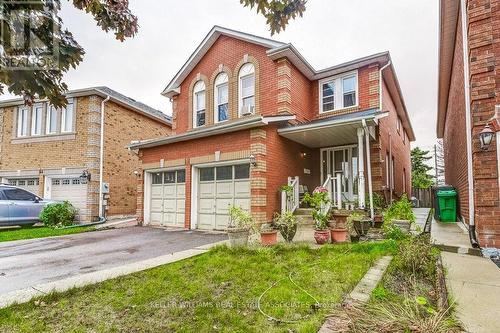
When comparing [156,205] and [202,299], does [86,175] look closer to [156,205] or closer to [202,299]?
[156,205]

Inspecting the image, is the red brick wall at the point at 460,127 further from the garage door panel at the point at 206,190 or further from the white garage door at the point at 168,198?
the white garage door at the point at 168,198

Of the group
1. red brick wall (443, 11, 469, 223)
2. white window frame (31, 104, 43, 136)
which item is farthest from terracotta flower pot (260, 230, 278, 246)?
white window frame (31, 104, 43, 136)

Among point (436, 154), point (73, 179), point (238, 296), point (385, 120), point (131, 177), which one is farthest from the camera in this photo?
point (436, 154)

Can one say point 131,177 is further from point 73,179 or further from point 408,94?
point 408,94

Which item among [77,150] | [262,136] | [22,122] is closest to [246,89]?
[262,136]

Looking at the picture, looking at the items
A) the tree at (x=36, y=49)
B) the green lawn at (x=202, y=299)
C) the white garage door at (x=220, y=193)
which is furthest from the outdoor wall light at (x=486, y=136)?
the tree at (x=36, y=49)

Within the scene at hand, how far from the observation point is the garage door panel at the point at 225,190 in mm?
10086

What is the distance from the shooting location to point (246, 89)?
11.8m

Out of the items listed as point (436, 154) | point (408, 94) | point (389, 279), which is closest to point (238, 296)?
point (389, 279)

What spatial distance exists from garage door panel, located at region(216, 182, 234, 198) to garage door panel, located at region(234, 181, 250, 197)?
224mm

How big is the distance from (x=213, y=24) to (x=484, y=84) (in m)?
10.7

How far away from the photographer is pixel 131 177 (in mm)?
15656

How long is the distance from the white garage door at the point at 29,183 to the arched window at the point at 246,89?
Result: 11.9 metres

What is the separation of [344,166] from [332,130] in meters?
2.69
